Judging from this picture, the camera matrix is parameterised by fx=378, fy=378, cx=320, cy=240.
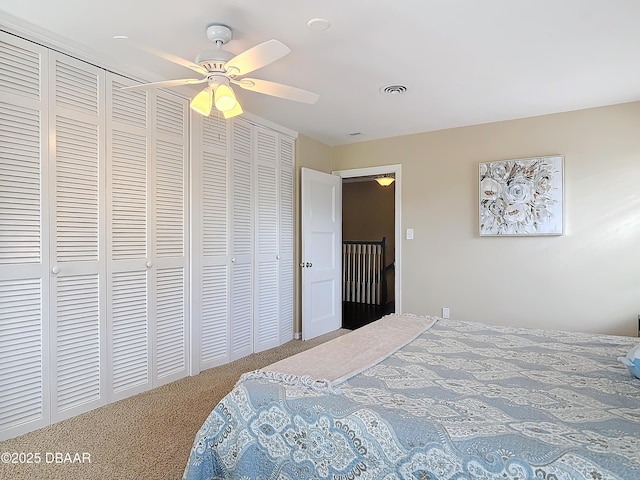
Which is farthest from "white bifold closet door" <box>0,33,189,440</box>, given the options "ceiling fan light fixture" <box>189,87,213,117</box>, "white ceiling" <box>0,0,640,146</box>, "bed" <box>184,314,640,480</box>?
"bed" <box>184,314,640,480</box>

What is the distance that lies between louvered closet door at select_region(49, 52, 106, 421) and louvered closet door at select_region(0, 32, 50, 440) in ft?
0.20

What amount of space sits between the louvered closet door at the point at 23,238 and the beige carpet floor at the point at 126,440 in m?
0.21

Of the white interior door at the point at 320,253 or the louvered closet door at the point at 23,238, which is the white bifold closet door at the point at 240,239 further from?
the louvered closet door at the point at 23,238

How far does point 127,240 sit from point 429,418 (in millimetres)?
2345

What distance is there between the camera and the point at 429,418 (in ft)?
3.94

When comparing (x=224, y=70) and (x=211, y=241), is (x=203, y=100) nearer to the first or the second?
(x=224, y=70)

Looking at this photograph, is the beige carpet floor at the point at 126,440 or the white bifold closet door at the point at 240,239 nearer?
the beige carpet floor at the point at 126,440

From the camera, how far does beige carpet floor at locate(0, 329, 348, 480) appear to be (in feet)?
6.12

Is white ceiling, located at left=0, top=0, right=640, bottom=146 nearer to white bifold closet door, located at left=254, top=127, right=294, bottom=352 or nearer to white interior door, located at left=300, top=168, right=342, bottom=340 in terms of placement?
white bifold closet door, located at left=254, top=127, right=294, bottom=352

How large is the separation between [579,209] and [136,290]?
12.6 feet

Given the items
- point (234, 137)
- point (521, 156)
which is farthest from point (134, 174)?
point (521, 156)

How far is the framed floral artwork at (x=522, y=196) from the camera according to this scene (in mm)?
3520

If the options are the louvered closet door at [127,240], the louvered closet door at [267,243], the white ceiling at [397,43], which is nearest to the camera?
the white ceiling at [397,43]

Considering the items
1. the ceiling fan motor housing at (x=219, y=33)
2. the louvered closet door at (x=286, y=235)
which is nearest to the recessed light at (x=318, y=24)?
the ceiling fan motor housing at (x=219, y=33)
